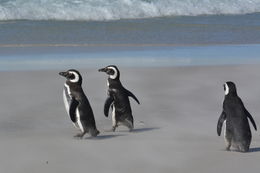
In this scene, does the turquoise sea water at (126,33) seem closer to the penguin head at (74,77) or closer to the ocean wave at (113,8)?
the ocean wave at (113,8)

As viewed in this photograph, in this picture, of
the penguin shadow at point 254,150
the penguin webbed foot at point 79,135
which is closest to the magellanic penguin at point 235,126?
the penguin shadow at point 254,150

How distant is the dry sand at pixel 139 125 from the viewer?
477cm

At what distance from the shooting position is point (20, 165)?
4.64 meters

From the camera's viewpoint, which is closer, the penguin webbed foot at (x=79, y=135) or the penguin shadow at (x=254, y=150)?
the penguin shadow at (x=254, y=150)

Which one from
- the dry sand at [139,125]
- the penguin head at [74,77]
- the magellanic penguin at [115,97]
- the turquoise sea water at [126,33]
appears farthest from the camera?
the turquoise sea water at [126,33]

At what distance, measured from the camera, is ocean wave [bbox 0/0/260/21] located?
19.7m

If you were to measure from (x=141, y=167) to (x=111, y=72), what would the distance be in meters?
1.83

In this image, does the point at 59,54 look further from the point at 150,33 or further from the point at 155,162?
the point at 155,162

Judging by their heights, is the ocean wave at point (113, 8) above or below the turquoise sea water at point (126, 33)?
above

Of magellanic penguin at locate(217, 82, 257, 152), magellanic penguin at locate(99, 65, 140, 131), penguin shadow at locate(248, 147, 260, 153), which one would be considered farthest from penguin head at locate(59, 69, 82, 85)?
penguin shadow at locate(248, 147, 260, 153)

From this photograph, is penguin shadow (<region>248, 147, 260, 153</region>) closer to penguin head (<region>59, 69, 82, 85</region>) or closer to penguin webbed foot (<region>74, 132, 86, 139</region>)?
penguin webbed foot (<region>74, 132, 86, 139</region>)

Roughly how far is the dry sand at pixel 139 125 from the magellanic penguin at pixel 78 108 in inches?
4.6

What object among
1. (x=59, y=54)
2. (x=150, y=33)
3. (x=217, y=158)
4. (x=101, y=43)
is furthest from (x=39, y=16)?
(x=217, y=158)

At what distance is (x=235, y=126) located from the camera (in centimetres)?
534
